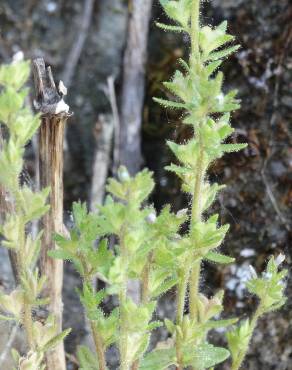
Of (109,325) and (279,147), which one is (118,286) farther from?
(279,147)

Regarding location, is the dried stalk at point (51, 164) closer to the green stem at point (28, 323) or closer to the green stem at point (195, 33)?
the green stem at point (28, 323)

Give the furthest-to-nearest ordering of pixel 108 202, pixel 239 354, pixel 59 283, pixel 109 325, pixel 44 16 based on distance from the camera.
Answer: pixel 44 16, pixel 59 283, pixel 239 354, pixel 109 325, pixel 108 202

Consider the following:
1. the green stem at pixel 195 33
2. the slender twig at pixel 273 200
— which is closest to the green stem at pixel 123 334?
the green stem at pixel 195 33

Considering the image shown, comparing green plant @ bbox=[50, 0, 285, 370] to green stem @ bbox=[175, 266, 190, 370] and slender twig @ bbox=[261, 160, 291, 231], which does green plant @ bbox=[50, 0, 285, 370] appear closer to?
green stem @ bbox=[175, 266, 190, 370]


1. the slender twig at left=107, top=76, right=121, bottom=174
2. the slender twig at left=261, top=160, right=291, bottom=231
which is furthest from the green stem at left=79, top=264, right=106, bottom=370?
the slender twig at left=107, top=76, right=121, bottom=174

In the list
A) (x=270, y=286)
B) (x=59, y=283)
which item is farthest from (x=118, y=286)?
(x=59, y=283)

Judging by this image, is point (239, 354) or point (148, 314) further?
point (239, 354)

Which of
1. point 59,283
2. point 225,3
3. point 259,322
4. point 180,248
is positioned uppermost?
point 225,3
